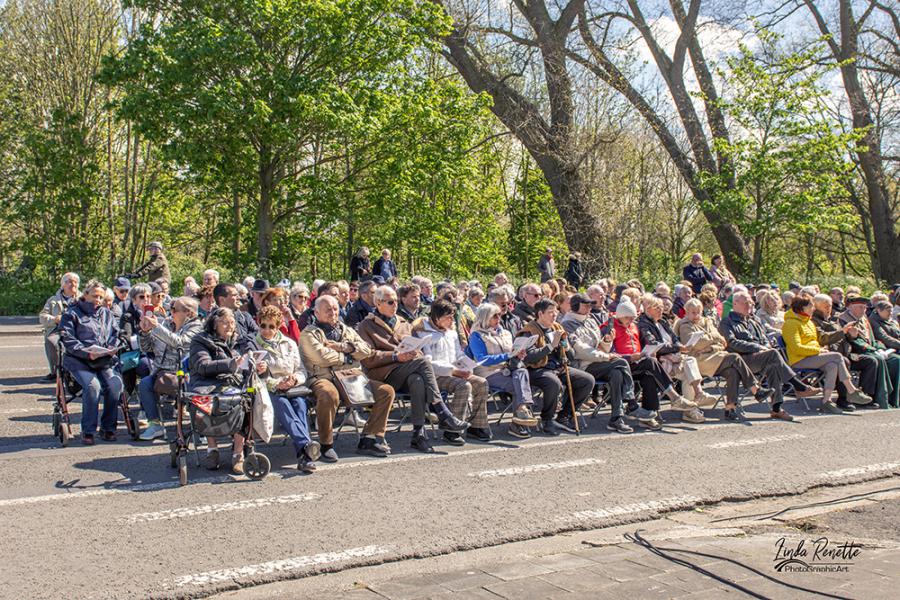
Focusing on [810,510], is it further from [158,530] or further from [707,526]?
[158,530]

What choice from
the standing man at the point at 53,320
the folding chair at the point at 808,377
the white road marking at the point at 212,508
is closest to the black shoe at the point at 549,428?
the white road marking at the point at 212,508

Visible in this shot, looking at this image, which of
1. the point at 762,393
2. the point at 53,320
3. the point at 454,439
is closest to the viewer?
the point at 454,439

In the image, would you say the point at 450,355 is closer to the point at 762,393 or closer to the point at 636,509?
the point at 636,509

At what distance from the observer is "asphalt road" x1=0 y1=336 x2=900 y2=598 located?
5.42 meters

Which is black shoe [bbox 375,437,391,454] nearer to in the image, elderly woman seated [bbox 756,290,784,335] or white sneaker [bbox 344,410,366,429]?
white sneaker [bbox 344,410,366,429]

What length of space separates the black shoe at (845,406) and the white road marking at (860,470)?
3439mm

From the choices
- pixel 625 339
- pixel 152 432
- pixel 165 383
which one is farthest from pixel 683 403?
pixel 152 432

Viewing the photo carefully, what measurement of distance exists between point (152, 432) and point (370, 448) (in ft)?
7.83

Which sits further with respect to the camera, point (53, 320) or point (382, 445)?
point (53, 320)

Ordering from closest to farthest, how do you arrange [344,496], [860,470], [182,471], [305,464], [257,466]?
[344,496], [182,471], [257,466], [305,464], [860,470]

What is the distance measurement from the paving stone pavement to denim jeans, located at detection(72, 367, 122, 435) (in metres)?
4.80

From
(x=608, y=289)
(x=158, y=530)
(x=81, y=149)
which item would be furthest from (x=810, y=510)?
(x=81, y=149)

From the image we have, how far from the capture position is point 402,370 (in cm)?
911

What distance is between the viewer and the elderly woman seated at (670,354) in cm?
1084
